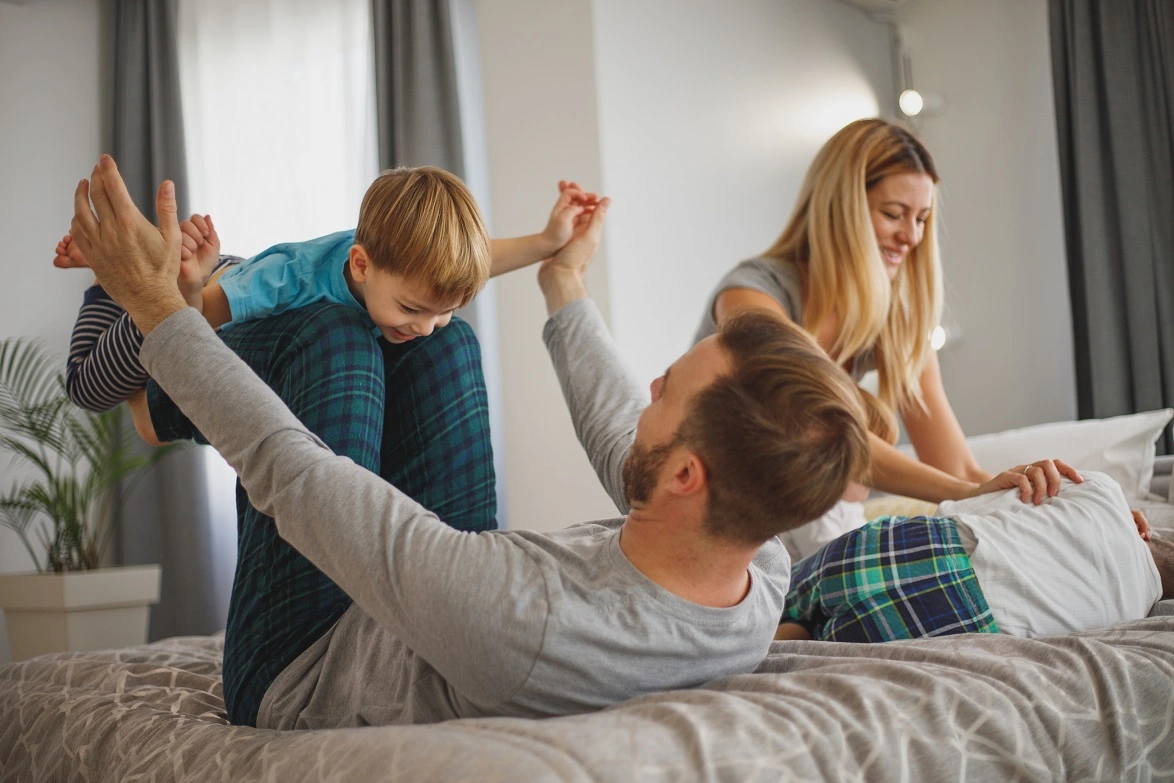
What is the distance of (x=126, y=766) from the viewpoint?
1087mm

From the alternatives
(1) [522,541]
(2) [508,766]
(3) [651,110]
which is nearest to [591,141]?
(3) [651,110]

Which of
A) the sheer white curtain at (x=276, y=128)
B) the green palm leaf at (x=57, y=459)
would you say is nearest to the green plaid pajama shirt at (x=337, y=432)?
the green palm leaf at (x=57, y=459)

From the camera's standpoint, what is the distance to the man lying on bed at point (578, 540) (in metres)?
0.89

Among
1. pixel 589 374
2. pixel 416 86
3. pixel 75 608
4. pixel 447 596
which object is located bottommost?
pixel 75 608

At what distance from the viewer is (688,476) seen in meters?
0.92

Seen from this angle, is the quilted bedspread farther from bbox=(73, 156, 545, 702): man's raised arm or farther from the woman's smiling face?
the woman's smiling face

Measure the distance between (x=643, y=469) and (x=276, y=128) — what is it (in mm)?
3426

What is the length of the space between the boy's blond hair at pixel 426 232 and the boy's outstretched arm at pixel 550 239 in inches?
8.1

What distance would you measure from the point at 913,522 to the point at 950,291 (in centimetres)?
318

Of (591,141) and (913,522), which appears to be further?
(591,141)

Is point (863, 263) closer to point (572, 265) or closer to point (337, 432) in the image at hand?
point (572, 265)

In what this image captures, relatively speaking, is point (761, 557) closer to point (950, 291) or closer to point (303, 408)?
point (303, 408)

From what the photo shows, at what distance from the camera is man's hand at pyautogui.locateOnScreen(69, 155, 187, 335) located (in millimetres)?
1066

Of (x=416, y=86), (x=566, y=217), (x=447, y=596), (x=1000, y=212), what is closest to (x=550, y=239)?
(x=566, y=217)
